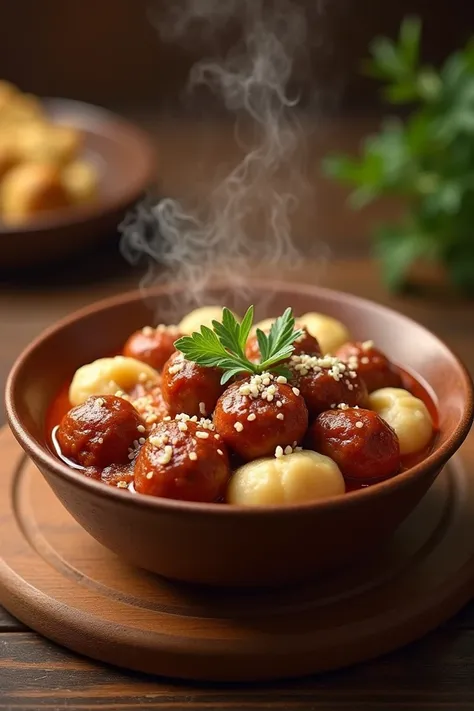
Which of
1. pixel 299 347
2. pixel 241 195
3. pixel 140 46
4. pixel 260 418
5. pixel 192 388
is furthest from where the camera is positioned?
pixel 140 46

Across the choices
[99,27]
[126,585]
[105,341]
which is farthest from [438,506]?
[99,27]

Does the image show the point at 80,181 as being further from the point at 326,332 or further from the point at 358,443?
the point at 358,443

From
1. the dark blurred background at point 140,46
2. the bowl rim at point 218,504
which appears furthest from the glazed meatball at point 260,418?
the dark blurred background at point 140,46

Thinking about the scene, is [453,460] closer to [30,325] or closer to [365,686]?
[365,686]

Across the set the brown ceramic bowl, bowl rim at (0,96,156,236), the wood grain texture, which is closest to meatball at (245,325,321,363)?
the brown ceramic bowl

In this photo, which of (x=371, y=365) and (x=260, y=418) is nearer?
(x=260, y=418)

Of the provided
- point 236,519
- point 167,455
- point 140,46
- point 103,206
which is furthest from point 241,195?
point 236,519

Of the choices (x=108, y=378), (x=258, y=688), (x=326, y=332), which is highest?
(x=326, y=332)
